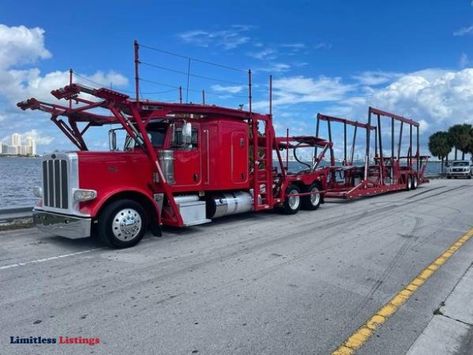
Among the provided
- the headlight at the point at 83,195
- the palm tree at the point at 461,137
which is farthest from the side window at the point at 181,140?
the palm tree at the point at 461,137

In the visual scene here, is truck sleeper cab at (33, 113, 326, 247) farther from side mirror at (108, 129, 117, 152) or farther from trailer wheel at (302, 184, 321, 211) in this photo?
trailer wheel at (302, 184, 321, 211)

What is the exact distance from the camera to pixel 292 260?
6633mm

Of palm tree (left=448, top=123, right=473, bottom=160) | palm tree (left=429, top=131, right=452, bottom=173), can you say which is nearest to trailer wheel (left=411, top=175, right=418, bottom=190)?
palm tree (left=429, top=131, right=452, bottom=173)

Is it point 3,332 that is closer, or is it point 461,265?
point 3,332

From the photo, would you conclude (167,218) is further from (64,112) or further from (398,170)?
(398,170)

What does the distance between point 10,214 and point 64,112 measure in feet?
11.0

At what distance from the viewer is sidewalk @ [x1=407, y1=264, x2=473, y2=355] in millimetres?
3702

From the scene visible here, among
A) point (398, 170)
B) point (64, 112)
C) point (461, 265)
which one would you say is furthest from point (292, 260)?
point (398, 170)

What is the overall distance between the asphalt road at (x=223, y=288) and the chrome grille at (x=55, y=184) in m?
0.82

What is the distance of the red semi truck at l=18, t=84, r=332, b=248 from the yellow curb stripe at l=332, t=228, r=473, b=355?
464 centimetres

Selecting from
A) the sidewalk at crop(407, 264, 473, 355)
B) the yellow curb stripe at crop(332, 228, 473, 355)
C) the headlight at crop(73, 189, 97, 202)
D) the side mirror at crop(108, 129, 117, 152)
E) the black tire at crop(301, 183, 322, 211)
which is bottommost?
the sidewalk at crop(407, 264, 473, 355)

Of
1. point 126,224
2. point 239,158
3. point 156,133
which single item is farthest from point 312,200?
point 126,224

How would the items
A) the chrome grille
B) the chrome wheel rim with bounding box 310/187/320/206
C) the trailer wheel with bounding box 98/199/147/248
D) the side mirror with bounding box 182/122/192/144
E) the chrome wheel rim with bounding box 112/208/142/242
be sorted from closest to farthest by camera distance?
the trailer wheel with bounding box 98/199/147/248
the chrome wheel rim with bounding box 112/208/142/242
the chrome grille
the side mirror with bounding box 182/122/192/144
the chrome wheel rim with bounding box 310/187/320/206

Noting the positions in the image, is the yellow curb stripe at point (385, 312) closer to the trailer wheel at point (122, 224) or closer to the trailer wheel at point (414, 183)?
the trailer wheel at point (122, 224)
